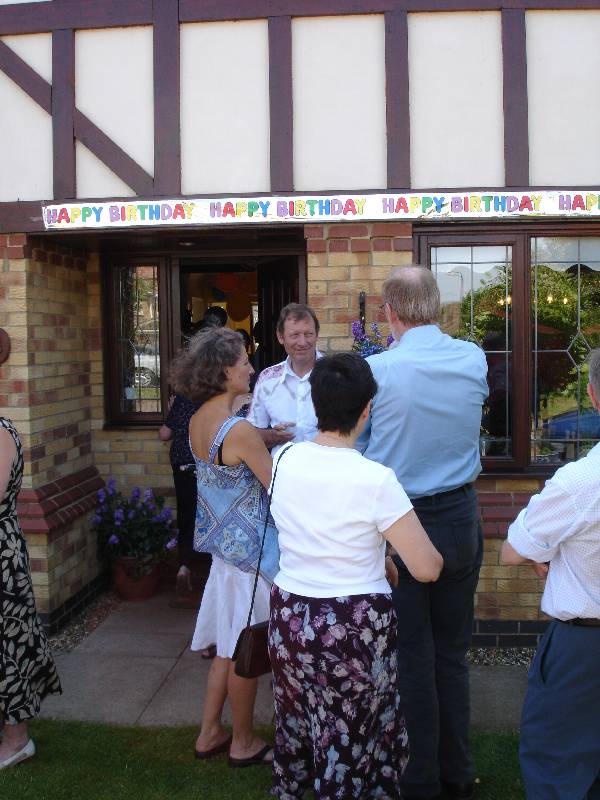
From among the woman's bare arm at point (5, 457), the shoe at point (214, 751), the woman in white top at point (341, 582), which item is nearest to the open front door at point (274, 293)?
the woman's bare arm at point (5, 457)

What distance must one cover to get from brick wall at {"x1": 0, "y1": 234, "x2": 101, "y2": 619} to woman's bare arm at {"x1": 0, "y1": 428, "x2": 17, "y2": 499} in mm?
1686

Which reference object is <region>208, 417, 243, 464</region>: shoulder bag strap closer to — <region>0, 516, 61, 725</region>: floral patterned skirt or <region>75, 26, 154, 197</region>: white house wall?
<region>0, 516, 61, 725</region>: floral patterned skirt

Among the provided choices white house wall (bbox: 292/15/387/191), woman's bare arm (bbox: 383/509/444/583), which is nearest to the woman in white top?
woman's bare arm (bbox: 383/509/444/583)

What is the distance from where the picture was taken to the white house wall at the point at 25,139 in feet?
16.3

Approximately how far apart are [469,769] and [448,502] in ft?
3.67

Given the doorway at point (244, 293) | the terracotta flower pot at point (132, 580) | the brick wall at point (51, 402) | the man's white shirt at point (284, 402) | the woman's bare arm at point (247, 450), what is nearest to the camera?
the woman's bare arm at point (247, 450)

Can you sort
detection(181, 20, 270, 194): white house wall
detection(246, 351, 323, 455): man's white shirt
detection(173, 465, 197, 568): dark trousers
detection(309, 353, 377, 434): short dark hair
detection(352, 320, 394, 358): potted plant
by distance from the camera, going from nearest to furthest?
detection(309, 353, 377, 434): short dark hair < detection(246, 351, 323, 455): man's white shirt < detection(352, 320, 394, 358): potted plant < detection(181, 20, 270, 194): white house wall < detection(173, 465, 197, 568): dark trousers

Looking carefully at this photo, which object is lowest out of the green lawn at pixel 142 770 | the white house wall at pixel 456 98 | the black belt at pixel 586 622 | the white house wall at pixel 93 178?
the green lawn at pixel 142 770

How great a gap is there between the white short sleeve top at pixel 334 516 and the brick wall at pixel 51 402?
116 inches

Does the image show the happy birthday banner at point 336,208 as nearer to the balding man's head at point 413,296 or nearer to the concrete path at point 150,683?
the balding man's head at point 413,296

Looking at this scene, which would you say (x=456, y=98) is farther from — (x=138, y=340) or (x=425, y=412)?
(x=138, y=340)

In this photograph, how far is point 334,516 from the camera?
8.01 feet

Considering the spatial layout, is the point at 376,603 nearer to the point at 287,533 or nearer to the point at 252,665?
the point at 287,533

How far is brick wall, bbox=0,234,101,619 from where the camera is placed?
507 cm
